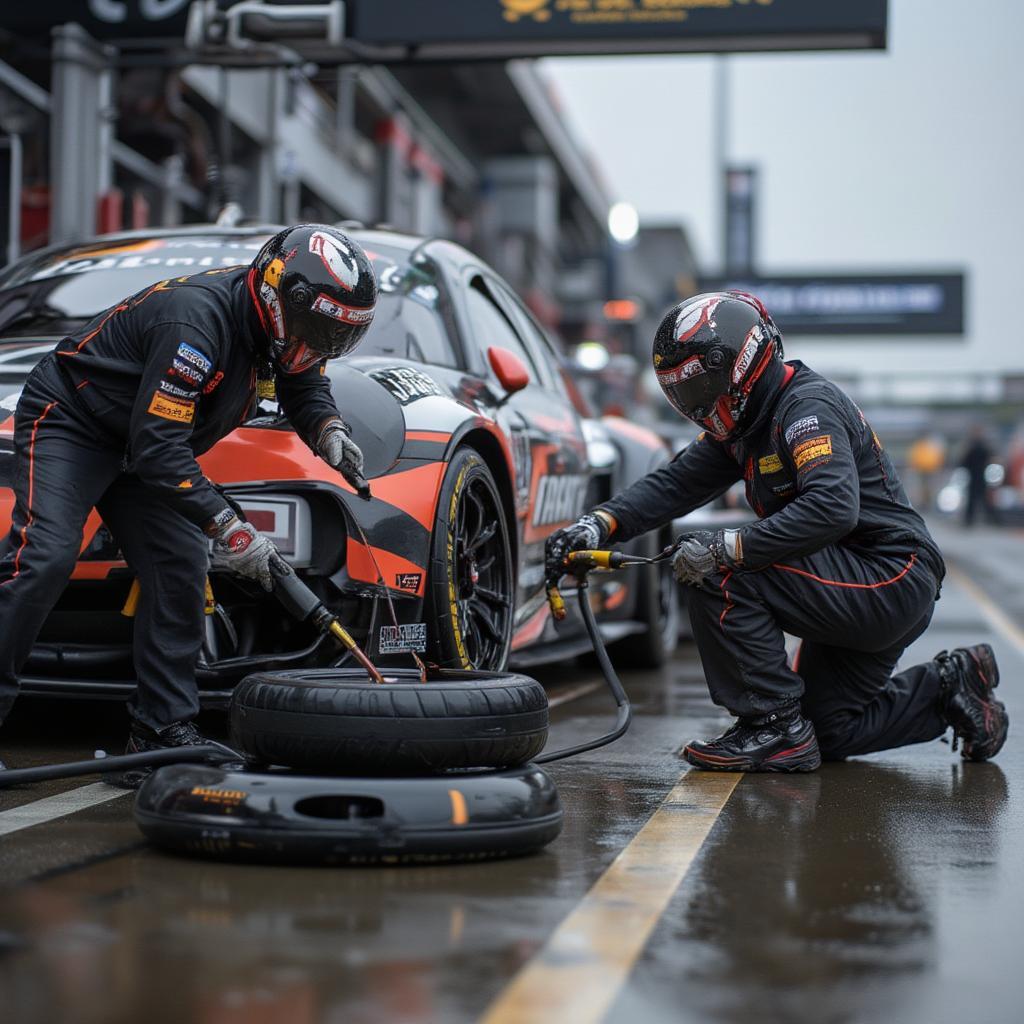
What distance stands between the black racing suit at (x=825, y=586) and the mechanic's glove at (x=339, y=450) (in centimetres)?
113

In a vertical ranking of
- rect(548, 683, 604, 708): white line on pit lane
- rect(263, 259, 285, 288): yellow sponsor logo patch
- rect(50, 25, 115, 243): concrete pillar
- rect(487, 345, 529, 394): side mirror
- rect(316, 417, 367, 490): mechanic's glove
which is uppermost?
rect(50, 25, 115, 243): concrete pillar

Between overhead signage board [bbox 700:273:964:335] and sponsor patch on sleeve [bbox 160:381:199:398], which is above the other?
overhead signage board [bbox 700:273:964:335]

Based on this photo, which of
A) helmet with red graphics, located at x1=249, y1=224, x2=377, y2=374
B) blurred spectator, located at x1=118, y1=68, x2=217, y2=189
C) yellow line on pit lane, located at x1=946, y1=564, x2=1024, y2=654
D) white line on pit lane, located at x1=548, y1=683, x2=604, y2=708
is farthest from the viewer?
blurred spectator, located at x1=118, y1=68, x2=217, y2=189

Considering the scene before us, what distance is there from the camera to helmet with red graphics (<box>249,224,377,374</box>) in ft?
14.7

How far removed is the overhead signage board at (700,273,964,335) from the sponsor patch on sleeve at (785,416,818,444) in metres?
39.1

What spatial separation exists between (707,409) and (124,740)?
2.10 meters

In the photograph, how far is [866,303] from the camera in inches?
1731

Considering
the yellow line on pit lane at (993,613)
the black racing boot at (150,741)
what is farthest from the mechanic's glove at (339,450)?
the yellow line on pit lane at (993,613)

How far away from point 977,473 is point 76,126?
2812cm

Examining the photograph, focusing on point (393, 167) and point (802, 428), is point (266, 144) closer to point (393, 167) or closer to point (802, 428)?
point (393, 167)

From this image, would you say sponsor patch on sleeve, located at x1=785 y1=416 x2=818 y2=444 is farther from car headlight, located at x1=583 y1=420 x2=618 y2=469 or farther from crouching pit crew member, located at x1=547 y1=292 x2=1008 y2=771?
car headlight, located at x1=583 y1=420 x2=618 y2=469

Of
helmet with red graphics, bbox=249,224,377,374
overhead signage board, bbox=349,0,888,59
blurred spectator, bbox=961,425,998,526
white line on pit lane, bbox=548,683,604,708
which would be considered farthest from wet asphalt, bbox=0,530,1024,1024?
blurred spectator, bbox=961,425,998,526

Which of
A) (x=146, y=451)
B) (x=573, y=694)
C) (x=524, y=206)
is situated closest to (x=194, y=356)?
(x=146, y=451)

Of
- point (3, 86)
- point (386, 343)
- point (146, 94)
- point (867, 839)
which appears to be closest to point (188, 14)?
point (3, 86)
